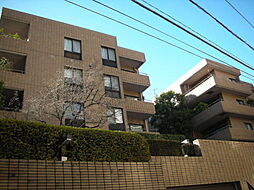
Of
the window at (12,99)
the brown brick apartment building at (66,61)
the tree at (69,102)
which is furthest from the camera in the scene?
the brown brick apartment building at (66,61)

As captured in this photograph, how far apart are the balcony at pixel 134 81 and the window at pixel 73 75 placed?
13.4 ft

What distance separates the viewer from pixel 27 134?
7.38 metres

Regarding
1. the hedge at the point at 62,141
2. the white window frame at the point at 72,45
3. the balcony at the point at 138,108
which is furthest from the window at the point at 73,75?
the hedge at the point at 62,141

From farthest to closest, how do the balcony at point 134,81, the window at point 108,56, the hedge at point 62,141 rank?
the balcony at point 134,81 < the window at point 108,56 < the hedge at point 62,141

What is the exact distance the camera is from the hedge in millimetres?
7016

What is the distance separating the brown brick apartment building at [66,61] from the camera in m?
15.4

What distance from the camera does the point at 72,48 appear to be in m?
18.5

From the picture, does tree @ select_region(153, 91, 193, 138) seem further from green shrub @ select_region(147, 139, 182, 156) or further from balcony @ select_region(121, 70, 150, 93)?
A: green shrub @ select_region(147, 139, 182, 156)

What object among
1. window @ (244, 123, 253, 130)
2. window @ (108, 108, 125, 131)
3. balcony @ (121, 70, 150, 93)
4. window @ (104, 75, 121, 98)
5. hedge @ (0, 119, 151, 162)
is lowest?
hedge @ (0, 119, 151, 162)

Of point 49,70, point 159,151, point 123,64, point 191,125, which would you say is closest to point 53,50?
point 49,70

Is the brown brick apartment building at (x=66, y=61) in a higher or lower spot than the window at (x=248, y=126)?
higher

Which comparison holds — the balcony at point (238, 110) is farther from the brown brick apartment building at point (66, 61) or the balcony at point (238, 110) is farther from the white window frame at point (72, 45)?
the white window frame at point (72, 45)

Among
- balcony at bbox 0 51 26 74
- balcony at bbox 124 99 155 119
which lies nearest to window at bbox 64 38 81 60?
balcony at bbox 0 51 26 74

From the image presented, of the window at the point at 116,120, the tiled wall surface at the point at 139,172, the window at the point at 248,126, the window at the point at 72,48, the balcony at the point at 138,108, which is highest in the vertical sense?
the window at the point at 72,48
